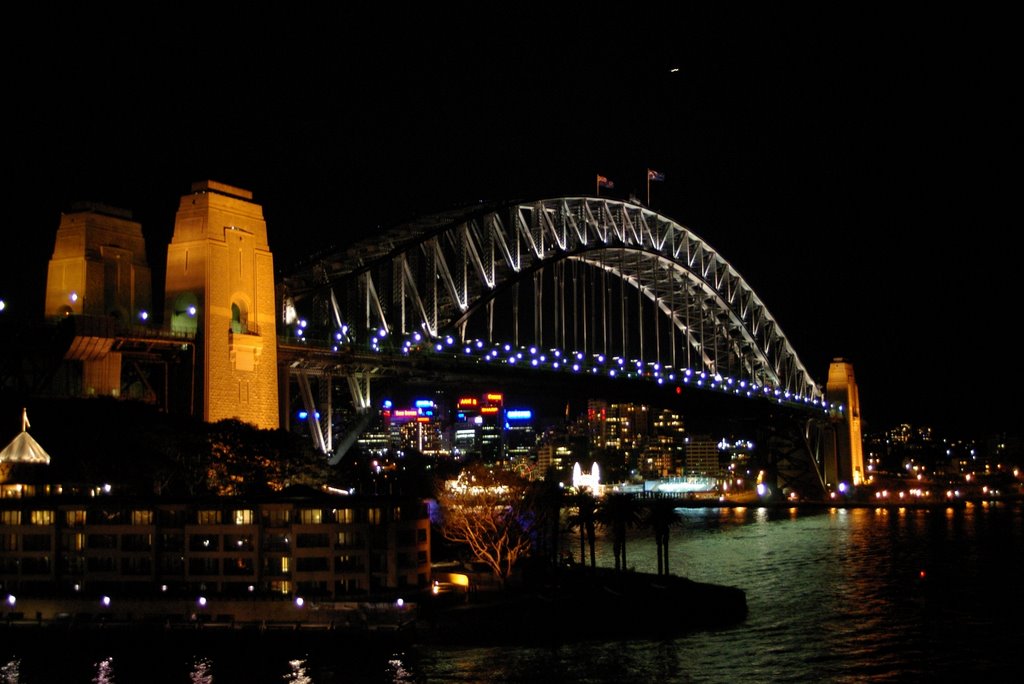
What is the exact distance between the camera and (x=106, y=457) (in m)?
46.4

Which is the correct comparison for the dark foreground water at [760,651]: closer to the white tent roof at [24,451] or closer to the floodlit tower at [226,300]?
the white tent roof at [24,451]

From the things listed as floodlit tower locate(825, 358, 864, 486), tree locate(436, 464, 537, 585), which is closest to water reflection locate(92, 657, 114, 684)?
tree locate(436, 464, 537, 585)

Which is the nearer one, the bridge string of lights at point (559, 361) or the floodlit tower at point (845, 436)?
the bridge string of lights at point (559, 361)

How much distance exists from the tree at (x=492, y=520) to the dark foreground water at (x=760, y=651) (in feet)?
20.6

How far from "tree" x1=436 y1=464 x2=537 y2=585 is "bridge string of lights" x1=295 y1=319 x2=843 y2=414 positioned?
12092 mm

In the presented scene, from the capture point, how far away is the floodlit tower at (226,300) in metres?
52.5

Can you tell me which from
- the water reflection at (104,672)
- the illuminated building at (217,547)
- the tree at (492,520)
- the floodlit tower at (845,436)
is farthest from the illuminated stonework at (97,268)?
the floodlit tower at (845,436)

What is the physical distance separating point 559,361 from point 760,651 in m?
48.9

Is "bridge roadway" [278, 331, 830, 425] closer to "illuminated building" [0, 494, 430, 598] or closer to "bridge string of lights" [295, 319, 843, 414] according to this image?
"bridge string of lights" [295, 319, 843, 414]

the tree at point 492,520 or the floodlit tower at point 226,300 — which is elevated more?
the floodlit tower at point 226,300

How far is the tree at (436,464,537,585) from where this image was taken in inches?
1881

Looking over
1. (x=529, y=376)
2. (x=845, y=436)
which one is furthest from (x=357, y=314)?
(x=845, y=436)

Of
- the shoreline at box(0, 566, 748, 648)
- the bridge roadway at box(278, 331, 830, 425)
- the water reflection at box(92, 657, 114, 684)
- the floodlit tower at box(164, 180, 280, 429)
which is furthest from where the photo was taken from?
the bridge roadway at box(278, 331, 830, 425)

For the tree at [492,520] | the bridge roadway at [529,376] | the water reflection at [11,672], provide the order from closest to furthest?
the water reflection at [11,672] < the tree at [492,520] < the bridge roadway at [529,376]
